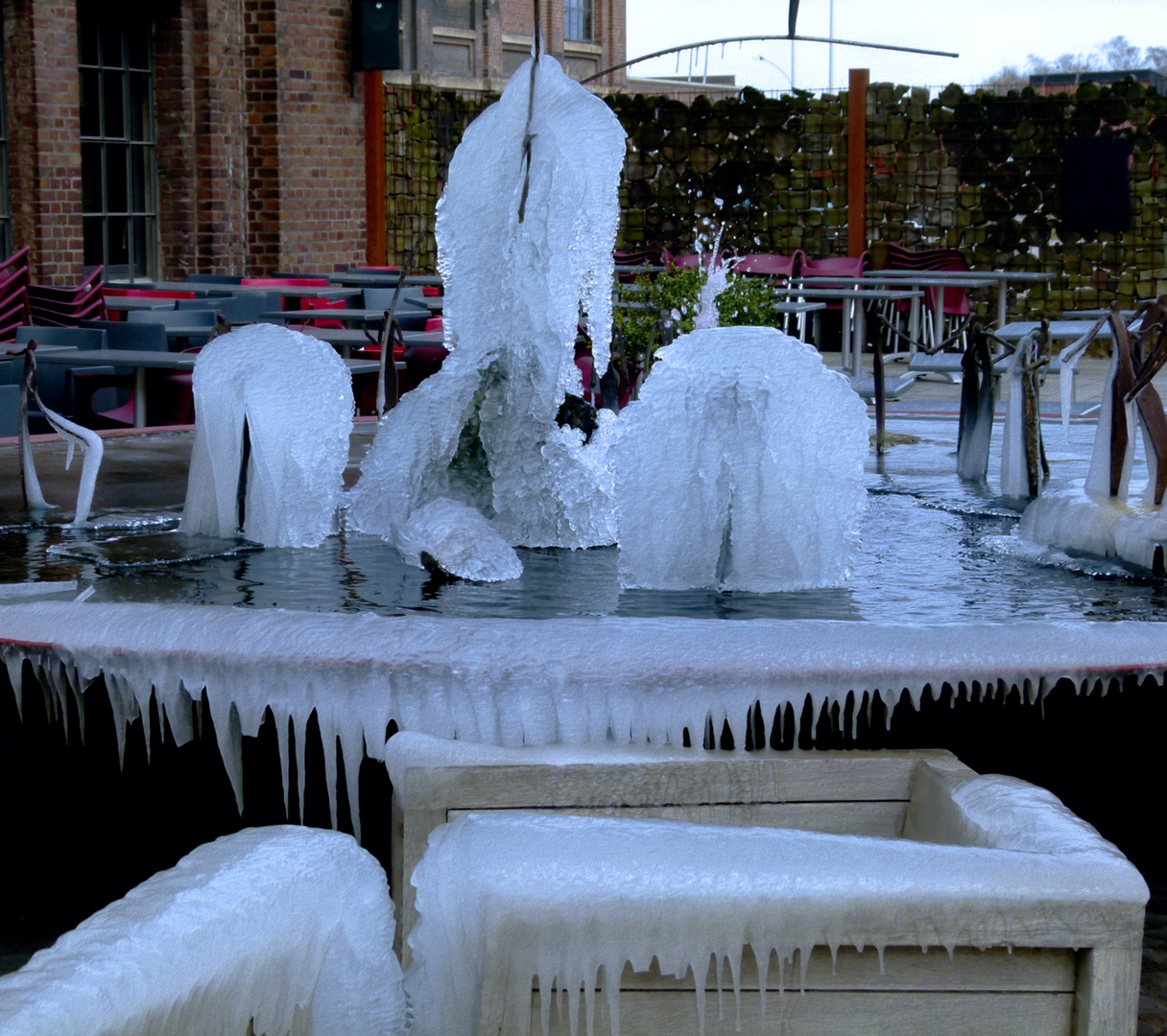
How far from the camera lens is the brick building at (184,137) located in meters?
10.7

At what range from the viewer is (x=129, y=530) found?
4027mm

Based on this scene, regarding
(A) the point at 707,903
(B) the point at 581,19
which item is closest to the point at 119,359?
(A) the point at 707,903

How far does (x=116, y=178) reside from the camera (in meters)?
11.8

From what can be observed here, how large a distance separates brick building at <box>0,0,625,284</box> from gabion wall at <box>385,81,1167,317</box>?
1115 mm

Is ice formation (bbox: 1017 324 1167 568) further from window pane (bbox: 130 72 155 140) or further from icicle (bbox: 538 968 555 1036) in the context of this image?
window pane (bbox: 130 72 155 140)

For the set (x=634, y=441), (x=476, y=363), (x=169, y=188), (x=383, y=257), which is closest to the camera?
(x=634, y=441)

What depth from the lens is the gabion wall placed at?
13.8m

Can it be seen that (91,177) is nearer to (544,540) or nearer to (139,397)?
(139,397)

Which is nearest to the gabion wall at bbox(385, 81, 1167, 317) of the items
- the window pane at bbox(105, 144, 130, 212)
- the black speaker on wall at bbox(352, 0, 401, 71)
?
the black speaker on wall at bbox(352, 0, 401, 71)

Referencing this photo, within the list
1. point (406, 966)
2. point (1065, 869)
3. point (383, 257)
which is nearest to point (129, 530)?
point (406, 966)

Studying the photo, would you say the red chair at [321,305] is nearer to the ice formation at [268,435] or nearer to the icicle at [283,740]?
the ice formation at [268,435]

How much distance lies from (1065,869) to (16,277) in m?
7.30

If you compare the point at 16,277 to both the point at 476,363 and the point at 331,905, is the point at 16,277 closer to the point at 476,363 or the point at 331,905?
the point at 476,363

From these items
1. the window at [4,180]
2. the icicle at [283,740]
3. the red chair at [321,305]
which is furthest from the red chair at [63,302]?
the icicle at [283,740]
